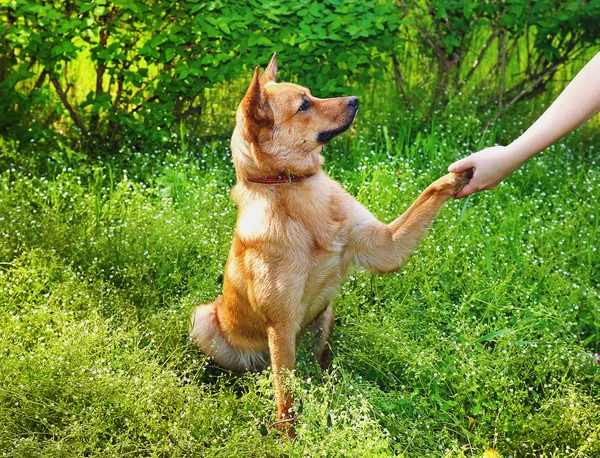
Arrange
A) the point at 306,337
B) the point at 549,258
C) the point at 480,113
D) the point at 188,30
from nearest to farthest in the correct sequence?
the point at 306,337
the point at 549,258
the point at 188,30
the point at 480,113

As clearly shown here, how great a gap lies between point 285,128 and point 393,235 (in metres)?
0.68

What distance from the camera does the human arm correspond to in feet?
8.81

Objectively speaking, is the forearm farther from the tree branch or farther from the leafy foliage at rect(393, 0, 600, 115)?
the tree branch

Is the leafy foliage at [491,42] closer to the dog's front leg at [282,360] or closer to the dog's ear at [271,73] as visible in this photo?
the dog's ear at [271,73]

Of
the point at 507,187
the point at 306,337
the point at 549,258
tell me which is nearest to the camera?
the point at 306,337

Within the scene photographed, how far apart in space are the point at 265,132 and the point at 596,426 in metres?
1.82

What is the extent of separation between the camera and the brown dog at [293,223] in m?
3.18

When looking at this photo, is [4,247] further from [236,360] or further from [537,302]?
[537,302]

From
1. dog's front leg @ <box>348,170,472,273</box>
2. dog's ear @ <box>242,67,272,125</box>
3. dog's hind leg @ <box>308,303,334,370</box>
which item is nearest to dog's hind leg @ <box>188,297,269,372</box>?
dog's hind leg @ <box>308,303,334,370</box>

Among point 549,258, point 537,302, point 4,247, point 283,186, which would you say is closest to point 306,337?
point 283,186

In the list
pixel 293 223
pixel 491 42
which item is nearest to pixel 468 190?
pixel 293 223

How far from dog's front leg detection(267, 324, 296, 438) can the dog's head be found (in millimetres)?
698

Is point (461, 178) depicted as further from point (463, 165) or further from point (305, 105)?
point (305, 105)

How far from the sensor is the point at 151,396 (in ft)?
10.4
